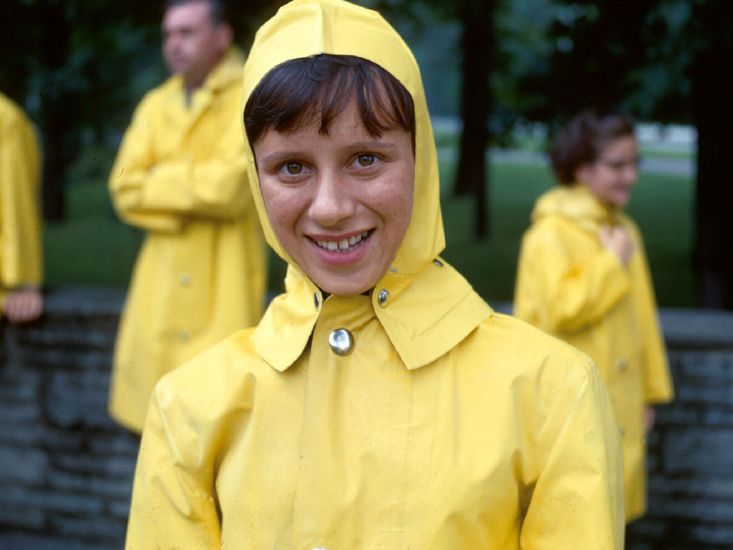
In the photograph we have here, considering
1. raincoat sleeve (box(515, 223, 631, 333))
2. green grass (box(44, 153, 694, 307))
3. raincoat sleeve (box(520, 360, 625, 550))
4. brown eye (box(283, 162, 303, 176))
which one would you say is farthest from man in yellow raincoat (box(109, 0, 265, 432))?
green grass (box(44, 153, 694, 307))

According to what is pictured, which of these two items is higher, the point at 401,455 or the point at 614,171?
the point at 614,171

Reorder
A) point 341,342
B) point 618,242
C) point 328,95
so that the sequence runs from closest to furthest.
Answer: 1. point 328,95
2. point 341,342
3. point 618,242

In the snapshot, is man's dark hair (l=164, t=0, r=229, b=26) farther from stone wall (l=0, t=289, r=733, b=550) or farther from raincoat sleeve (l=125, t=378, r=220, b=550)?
raincoat sleeve (l=125, t=378, r=220, b=550)

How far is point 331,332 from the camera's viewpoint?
6.36 ft

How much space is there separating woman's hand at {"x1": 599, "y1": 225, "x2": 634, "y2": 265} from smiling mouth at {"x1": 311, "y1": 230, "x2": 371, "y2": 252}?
2.32m

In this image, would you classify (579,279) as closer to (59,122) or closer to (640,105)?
(640,105)

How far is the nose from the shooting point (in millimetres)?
1795

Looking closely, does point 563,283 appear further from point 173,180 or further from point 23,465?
→ point 23,465

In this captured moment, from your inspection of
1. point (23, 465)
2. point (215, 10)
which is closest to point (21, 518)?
point (23, 465)

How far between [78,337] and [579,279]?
100.0 inches

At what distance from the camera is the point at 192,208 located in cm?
432

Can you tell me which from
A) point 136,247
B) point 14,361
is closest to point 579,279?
point 14,361

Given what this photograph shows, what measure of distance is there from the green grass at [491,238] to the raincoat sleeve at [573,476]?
5715mm

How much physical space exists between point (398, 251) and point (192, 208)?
98.7 inches
